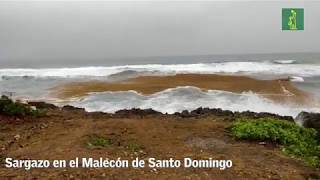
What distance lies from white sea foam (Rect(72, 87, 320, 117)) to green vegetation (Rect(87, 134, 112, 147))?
264 inches

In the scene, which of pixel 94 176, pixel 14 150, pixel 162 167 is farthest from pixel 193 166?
pixel 14 150

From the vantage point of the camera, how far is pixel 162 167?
19.1 ft

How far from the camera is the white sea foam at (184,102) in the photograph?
1437cm

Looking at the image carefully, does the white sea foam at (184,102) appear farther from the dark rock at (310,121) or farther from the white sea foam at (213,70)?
the white sea foam at (213,70)

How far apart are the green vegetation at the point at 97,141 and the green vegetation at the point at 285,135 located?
2196mm

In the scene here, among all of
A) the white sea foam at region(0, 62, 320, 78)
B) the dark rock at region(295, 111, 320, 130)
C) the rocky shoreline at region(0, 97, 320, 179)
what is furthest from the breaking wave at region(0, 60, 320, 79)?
the rocky shoreline at region(0, 97, 320, 179)

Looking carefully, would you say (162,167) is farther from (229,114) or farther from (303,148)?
(229,114)

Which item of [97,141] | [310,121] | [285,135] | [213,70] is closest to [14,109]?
[97,141]

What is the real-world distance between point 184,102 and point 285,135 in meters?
7.79

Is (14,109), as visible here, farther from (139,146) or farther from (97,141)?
(139,146)

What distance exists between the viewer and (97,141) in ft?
22.6

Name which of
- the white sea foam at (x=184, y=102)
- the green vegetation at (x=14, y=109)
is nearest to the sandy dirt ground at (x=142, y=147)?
the green vegetation at (x=14, y=109)

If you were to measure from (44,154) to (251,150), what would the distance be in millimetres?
3066

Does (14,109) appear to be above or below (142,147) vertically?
above
